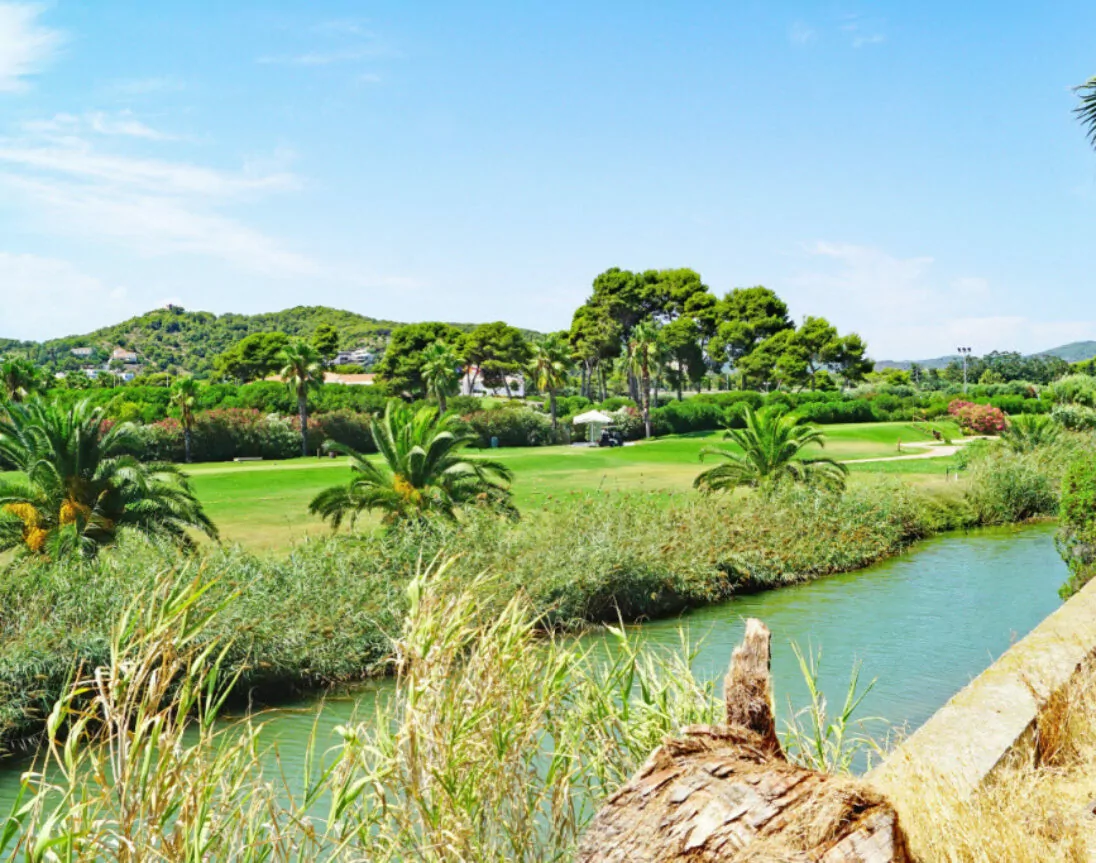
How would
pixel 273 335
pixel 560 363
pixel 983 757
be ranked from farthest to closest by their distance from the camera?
pixel 273 335 → pixel 560 363 → pixel 983 757

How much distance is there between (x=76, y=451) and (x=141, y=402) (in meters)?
40.7

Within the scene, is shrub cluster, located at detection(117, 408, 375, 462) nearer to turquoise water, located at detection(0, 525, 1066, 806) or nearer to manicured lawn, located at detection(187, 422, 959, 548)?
manicured lawn, located at detection(187, 422, 959, 548)

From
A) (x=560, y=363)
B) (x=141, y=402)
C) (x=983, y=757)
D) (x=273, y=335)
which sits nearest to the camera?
(x=983, y=757)

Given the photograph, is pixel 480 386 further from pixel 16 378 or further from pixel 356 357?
pixel 16 378

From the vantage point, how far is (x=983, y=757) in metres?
4.80

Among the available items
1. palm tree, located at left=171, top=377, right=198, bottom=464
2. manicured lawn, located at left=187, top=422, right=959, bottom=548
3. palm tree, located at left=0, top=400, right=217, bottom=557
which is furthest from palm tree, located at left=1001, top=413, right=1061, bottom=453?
palm tree, located at left=171, top=377, right=198, bottom=464

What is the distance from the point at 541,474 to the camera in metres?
40.9

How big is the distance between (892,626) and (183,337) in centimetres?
14054

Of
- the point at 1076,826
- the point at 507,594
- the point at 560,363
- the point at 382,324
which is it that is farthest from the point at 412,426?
the point at 382,324

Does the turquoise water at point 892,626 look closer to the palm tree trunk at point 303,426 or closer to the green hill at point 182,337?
the palm tree trunk at point 303,426

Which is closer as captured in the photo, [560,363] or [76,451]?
[76,451]

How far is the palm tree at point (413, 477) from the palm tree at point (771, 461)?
7954 mm

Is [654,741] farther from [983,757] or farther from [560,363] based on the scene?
[560,363]

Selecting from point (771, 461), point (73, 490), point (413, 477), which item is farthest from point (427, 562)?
point (771, 461)
